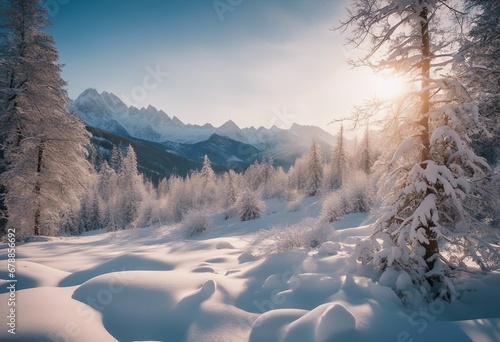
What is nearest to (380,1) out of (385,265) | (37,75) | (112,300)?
(385,265)

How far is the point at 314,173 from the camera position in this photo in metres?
40.3

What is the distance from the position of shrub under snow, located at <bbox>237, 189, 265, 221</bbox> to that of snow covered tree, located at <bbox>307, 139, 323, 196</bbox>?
1642 centimetres

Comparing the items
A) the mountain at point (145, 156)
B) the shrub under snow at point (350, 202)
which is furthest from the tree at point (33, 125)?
the mountain at point (145, 156)

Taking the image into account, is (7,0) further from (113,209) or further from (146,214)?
(113,209)

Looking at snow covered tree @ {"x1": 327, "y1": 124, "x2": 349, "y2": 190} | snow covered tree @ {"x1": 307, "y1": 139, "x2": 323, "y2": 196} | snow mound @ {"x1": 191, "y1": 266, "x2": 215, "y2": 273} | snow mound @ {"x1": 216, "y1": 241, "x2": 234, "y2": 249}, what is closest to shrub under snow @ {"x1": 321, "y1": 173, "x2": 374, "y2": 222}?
snow mound @ {"x1": 216, "y1": 241, "x2": 234, "y2": 249}

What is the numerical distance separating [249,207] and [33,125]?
19.0 meters

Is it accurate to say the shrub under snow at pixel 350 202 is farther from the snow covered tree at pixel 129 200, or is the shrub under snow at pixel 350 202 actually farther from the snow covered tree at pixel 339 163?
the snow covered tree at pixel 129 200

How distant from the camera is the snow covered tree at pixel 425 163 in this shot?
456 cm

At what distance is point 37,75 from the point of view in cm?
1161

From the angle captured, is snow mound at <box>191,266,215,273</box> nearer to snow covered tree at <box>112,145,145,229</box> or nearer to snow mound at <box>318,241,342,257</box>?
snow mound at <box>318,241,342,257</box>

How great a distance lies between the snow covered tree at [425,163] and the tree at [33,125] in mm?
13390

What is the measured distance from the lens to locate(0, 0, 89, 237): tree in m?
11.1

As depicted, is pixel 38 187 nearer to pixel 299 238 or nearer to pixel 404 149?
pixel 299 238

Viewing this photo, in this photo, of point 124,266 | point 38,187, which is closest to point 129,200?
point 38,187
